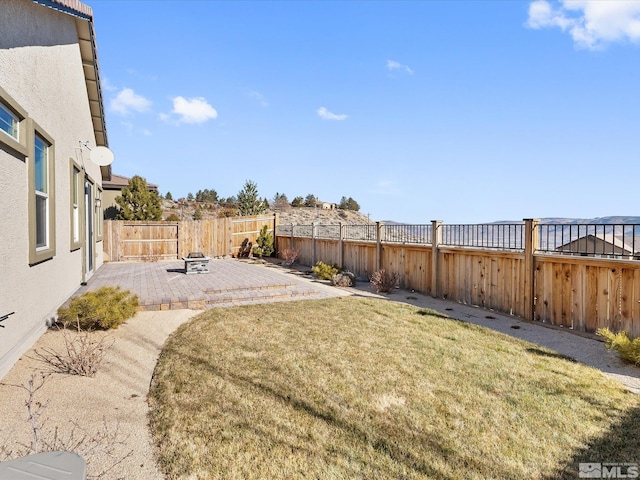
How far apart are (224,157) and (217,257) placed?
7.40 m

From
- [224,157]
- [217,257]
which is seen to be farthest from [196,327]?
[224,157]

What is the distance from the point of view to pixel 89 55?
27.1ft

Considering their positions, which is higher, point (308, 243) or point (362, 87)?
point (362, 87)

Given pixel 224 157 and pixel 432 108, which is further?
pixel 224 157

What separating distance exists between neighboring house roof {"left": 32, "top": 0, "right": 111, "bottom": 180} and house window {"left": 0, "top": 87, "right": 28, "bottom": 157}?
1536 mm

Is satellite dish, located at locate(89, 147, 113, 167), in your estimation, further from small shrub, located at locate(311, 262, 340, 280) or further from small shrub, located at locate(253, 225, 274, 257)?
small shrub, located at locate(253, 225, 274, 257)

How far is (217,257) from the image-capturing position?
55.1ft

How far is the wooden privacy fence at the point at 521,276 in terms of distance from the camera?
558cm

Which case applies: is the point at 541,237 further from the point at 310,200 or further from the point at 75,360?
the point at 310,200

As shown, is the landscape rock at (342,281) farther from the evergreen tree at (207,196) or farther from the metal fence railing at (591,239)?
the evergreen tree at (207,196)

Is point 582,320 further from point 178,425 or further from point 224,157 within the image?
point 224,157

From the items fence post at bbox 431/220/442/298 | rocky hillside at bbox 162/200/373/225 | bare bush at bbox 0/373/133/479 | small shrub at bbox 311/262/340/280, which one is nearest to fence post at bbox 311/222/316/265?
small shrub at bbox 311/262/340/280

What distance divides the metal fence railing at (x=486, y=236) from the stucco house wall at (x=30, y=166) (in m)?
8.24

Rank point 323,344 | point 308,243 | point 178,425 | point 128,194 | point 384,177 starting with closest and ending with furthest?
point 178,425
point 323,344
point 308,243
point 128,194
point 384,177
